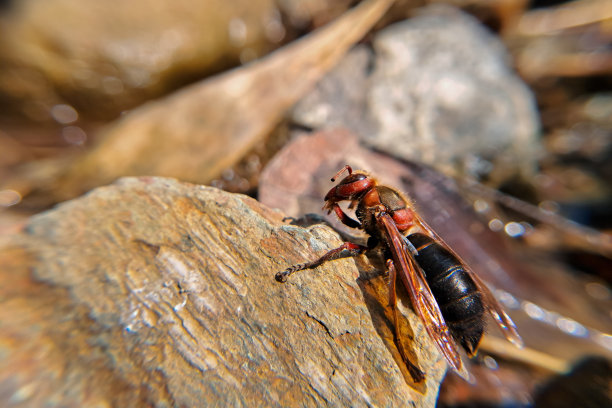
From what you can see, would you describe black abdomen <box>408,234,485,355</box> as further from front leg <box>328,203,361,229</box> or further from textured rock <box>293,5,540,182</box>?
textured rock <box>293,5,540,182</box>

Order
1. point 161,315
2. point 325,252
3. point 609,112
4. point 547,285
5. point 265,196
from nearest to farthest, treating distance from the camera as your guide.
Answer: point 161,315
point 325,252
point 265,196
point 547,285
point 609,112

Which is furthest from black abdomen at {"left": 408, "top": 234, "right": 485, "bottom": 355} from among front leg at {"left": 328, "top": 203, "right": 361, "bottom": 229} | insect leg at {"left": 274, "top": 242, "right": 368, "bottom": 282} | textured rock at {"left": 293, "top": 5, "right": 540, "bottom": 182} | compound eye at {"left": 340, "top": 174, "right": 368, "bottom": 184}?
textured rock at {"left": 293, "top": 5, "right": 540, "bottom": 182}

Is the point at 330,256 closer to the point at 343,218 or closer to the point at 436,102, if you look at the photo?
the point at 343,218

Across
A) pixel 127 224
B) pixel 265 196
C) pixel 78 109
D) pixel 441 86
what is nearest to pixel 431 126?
pixel 441 86

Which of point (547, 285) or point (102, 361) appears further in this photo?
point (547, 285)

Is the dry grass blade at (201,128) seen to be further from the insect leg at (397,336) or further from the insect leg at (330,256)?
the insect leg at (397,336)

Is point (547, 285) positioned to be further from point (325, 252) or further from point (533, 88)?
point (533, 88)

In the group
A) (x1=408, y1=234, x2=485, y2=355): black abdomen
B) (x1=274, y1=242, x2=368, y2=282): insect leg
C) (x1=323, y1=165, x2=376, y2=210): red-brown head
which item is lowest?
(x1=408, y1=234, x2=485, y2=355): black abdomen
